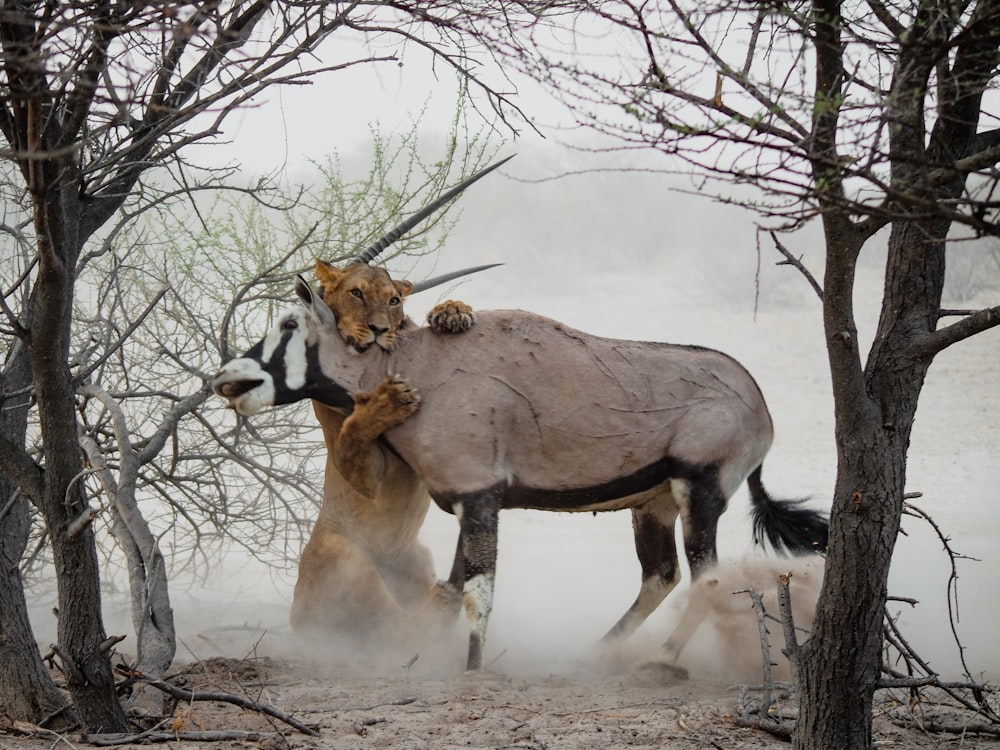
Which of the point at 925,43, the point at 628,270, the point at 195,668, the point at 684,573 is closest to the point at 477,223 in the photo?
the point at 628,270

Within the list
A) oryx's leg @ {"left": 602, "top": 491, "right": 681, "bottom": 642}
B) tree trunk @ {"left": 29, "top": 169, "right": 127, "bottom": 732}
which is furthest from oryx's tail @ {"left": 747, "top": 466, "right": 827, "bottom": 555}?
tree trunk @ {"left": 29, "top": 169, "right": 127, "bottom": 732}

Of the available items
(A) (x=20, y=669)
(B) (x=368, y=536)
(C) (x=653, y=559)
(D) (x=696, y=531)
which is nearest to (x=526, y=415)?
(D) (x=696, y=531)

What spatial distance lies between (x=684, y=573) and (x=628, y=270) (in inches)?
662

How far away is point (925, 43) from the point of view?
2.17 metres

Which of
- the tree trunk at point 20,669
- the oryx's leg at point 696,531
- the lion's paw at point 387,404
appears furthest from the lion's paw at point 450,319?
the tree trunk at point 20,669

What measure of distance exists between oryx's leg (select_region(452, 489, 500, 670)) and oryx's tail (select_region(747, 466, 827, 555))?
1.52 m

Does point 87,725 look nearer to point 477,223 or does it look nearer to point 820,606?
point 820,606

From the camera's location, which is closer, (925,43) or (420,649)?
(925,43)

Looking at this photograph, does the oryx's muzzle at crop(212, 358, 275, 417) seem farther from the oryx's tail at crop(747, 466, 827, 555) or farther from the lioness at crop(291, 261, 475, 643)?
the oryx's tail at crop(747, 466, 827, 555)

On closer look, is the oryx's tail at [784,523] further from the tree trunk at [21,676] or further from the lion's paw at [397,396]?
the tree trunk at [21,676]

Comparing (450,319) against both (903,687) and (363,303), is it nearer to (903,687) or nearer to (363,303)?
(363,303)

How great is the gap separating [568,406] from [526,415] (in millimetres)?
212

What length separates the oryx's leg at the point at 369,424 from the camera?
5215 millimetres

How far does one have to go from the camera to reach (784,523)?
5.88 m
